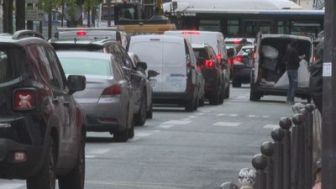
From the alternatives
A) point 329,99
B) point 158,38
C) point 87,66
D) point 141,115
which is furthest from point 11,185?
point 158,38

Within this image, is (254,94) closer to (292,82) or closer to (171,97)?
(292,82)

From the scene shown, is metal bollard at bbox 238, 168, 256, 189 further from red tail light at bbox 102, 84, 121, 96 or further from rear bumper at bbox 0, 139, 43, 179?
red tail light at bbox 102, 84, 121, 96

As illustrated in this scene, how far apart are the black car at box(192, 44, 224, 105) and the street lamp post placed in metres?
23.3

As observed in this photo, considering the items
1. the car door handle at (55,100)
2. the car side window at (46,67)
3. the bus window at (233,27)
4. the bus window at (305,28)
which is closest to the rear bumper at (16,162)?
the car door handle at (55,100)

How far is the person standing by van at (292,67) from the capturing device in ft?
108

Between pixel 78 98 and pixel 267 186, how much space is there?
11219 millimetres

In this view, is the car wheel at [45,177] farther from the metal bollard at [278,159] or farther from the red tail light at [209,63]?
the red tail light at [209,63]

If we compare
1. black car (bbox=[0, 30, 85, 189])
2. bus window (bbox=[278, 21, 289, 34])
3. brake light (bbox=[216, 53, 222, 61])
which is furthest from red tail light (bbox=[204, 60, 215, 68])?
black car (bbox=[0, 30, 85, 189])

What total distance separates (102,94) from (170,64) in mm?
9842

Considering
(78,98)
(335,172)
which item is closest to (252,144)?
(78,98)

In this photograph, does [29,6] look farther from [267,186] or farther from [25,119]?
[267,186]

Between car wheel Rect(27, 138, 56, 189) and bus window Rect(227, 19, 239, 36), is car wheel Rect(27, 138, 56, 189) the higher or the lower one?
the higher one

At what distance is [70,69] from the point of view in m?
18.7

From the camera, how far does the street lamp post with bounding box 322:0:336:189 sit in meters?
8.43
